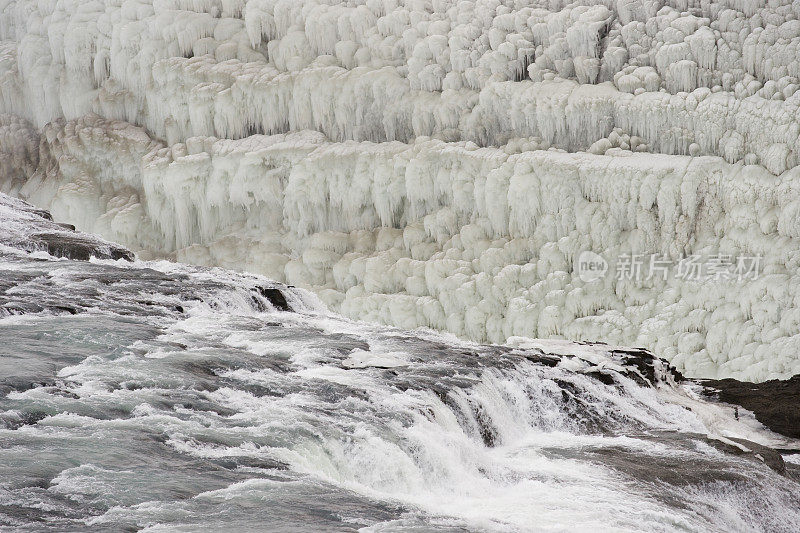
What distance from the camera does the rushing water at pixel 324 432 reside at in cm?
720

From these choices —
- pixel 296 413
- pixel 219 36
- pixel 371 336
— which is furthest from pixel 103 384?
pixel 219 36

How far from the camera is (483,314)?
2012 centimetres

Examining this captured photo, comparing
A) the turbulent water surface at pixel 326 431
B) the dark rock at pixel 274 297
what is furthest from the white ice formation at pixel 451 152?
the dark rock at pixel 274 297

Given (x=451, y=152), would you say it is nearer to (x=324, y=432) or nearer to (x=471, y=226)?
(x=471, y=226)

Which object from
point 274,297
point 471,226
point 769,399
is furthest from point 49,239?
point 769,399

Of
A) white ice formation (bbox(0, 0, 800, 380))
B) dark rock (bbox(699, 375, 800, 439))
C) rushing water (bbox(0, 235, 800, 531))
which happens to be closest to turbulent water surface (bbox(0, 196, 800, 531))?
rushing water (bbox(0, 235, 800, 531))

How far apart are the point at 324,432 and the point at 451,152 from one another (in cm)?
1344

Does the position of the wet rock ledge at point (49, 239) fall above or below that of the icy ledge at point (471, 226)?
above

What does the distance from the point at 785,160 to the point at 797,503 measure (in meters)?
10.4

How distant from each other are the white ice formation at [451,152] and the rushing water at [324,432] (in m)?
5.68

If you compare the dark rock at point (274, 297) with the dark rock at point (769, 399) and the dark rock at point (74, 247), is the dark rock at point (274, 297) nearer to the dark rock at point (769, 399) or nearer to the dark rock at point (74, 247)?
the dark rock at point (74, 247)

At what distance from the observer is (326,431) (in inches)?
342

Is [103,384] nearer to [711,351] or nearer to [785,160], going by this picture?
[711,351]

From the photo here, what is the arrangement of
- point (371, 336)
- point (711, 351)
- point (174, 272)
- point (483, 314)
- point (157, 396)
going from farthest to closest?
point (483, 314)
point (711, 351)
point (174, 272)
point (371, 336)
point (157, 396)
